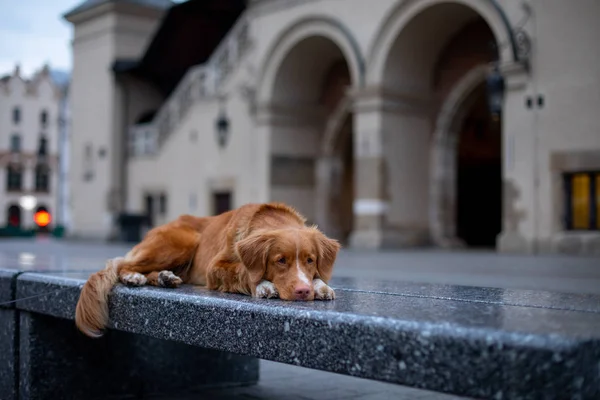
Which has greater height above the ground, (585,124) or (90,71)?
(90,71)

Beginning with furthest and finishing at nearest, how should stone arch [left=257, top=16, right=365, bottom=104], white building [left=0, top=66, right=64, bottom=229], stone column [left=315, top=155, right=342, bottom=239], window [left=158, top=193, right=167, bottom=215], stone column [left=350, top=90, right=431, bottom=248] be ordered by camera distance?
white building [left=0, top=66, right=64, bottom=229] → window [left=158, top=193, right=167, bottom=215] → stone column [left=315, top=155, right=342, bottom=239] → stone arch [left=257, top=16, right=365, bottom=104] → stone column [left=350, top=90, right=431, bottom=248]

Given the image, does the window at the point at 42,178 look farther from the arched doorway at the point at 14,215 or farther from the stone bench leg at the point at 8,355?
the stone bench leg at the point at 8,355

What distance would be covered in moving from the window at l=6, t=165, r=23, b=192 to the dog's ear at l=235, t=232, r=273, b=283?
75.3 metres

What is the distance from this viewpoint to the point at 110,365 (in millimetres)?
5297

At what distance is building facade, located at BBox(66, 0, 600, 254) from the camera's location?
54.9 feet

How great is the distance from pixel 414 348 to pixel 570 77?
1476 cm

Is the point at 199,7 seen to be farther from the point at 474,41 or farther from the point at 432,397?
the point at 432,397

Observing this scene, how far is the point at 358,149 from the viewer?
2108 centimetres

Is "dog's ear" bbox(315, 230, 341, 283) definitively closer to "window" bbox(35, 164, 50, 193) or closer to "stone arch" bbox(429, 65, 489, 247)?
"stone arch" bbox(429, 65, 489, 247)

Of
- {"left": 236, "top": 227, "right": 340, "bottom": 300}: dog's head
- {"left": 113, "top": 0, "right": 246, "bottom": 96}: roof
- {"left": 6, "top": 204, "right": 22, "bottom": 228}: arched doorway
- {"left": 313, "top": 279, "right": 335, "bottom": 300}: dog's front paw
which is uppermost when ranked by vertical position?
{"left": 113, "top": 0, "right": 246, "bottom": 96}: roof

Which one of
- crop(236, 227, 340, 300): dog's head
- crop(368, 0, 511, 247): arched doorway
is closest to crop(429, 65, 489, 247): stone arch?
crop(368, 0, 511, 247): arched doorway

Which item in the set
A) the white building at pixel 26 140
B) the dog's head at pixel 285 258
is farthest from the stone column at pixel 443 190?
the white building at pixel 26 140

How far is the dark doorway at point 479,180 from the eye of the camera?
77.8 ft

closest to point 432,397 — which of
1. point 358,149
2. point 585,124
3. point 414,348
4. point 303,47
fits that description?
point 414,348
